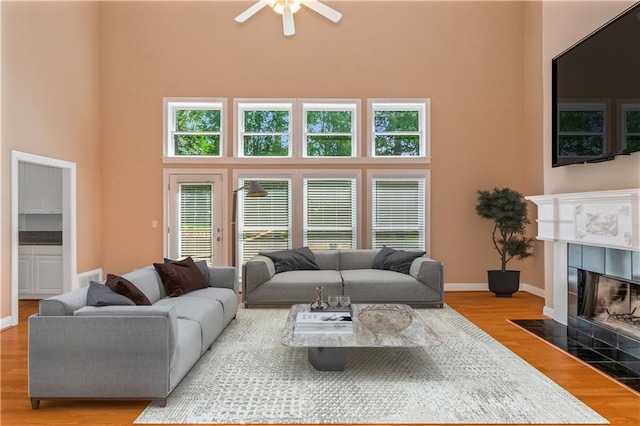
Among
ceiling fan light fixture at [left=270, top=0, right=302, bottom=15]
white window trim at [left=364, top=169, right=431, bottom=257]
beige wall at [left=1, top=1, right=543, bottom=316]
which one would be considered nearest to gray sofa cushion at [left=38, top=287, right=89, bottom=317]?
ceiling fan light fixture at [left=270, top=0, right=302, bottom=15]

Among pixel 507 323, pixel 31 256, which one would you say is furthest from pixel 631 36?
pixel 31 256

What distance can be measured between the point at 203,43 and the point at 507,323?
631cm

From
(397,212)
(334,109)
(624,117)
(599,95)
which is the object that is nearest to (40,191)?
(334,109)

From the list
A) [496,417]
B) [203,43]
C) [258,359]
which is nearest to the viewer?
[496,417]

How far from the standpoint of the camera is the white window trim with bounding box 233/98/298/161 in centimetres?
773

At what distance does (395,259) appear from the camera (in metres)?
6.73

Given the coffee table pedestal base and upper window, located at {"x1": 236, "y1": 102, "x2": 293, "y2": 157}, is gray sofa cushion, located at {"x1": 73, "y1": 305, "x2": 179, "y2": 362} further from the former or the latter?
upper window, located at {"x1": 236, "y1": 102, "x2": 293, "y2": 157}

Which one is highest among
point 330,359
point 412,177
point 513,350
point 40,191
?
point 412,177

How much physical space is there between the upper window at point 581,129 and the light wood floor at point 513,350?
2.04 m

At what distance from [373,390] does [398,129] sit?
538cm

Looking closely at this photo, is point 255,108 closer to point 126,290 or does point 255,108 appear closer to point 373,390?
point 126,290

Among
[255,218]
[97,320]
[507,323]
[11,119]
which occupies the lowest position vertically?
[507,323]

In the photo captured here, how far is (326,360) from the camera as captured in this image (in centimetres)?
371

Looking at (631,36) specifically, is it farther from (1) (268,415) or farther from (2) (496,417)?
(1) (268,415)
